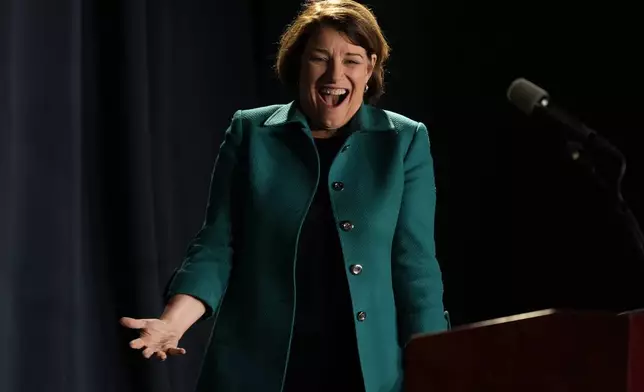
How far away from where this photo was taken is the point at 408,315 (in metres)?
1.68

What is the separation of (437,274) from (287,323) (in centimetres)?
29

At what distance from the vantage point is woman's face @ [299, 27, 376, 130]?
174cm

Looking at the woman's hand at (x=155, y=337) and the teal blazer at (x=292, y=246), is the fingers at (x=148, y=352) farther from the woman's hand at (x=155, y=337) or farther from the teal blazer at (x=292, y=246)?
the teal blazer at (x=292, y=246)

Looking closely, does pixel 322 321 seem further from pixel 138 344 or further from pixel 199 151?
pixel 199 151

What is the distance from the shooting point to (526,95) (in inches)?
52.9

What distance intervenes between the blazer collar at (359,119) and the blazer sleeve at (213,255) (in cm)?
11

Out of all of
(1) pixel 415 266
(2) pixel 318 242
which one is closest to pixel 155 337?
(2) pixel 318 242

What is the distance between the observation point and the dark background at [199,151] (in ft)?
8.11

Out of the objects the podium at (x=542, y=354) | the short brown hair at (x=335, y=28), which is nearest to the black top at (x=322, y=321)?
the short brown hair at (x=335, y=28)

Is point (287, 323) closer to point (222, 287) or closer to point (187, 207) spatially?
point (222, 287)

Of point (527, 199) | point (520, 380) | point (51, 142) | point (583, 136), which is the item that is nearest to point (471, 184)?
point (527, 199)

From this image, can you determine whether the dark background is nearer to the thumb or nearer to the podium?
the thumb

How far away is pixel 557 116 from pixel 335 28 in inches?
21.8

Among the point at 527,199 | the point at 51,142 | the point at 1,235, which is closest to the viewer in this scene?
the point at 1,235
